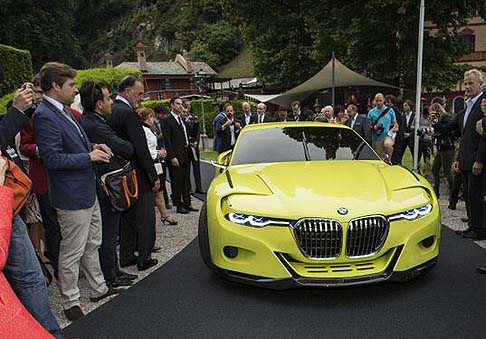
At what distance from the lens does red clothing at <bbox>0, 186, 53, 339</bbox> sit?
152 centimetres

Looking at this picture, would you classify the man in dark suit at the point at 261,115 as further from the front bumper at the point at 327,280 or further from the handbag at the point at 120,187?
the front bumper at the point at 327,280

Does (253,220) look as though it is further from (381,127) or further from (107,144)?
(381,127)

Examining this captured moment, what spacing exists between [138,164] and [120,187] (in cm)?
61

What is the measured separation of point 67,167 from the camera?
328 cm

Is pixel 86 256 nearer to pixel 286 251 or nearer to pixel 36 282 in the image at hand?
pixel 36 282

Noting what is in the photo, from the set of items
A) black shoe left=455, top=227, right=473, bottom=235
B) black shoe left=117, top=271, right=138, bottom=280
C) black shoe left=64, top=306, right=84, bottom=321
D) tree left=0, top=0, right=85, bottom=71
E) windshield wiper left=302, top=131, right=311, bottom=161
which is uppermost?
tree left=0, top=0, right=85, bottom=71

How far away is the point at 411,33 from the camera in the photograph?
21000 millimetres

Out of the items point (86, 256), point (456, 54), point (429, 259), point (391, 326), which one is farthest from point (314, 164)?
point (456, 54)

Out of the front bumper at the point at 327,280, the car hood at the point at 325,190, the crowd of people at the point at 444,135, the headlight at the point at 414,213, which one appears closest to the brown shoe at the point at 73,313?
the front bumper at the point at 327,280

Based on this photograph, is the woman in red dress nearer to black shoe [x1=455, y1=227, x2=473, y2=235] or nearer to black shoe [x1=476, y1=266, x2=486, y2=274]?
black shoe [x1=476, y1=266, x2=486, y2=274]

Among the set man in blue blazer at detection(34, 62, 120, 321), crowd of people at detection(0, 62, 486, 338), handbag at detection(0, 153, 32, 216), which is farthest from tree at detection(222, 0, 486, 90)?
handbag at detection(0, 153, 32, 216)

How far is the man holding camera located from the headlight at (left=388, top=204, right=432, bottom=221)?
215 inches

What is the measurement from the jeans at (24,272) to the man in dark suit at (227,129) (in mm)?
7424

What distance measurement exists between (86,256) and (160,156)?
277cm
